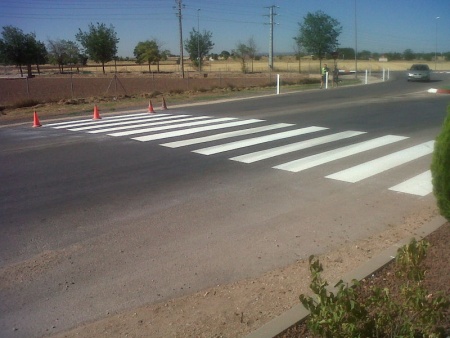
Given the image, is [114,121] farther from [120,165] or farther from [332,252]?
[332,252]

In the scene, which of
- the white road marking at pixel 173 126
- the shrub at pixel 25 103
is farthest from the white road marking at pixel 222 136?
the shrub at pixel 25 103

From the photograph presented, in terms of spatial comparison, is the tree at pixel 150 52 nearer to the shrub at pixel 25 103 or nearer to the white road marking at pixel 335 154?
the shrub at pixel 25 103

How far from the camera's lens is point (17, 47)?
64.8 m

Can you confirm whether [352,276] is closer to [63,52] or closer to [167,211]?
[167,211]

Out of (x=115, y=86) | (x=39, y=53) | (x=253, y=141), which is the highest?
(x=39, y=53)

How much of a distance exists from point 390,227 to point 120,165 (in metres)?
5.89

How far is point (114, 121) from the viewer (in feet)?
58.3

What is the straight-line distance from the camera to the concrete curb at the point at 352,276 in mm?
3696

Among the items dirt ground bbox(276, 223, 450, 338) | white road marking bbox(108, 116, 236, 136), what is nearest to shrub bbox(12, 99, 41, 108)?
white road marking bbox(108, 116, 236, 136)

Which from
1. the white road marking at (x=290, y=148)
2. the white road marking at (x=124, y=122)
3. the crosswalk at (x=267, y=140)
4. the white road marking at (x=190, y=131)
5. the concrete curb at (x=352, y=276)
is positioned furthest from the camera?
the white road marking at (x=124, y=122)

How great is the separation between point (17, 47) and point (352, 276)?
6881cm

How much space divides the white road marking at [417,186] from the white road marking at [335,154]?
6.46 ft

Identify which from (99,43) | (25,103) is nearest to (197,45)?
(99,43)

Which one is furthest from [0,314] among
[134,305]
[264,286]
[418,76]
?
[418,76]
